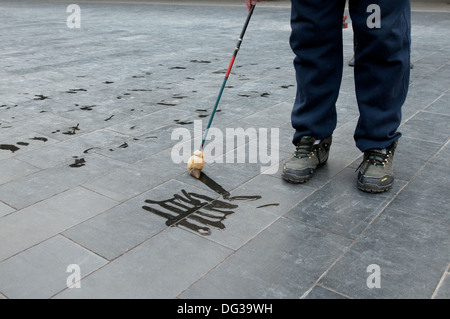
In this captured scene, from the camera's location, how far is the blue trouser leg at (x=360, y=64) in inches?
81.8

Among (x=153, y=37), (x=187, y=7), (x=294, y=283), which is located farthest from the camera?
(x=187, y=7)

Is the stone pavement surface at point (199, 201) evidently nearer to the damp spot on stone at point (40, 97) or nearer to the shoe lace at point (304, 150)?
the damp spot on stone at point (40, 97)

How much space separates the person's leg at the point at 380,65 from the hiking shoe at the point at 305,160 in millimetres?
192

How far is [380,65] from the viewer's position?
2.15 metres

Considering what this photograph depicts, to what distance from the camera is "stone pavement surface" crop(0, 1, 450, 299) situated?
1589 mm

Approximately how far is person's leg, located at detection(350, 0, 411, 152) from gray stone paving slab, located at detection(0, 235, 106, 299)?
1322 mm

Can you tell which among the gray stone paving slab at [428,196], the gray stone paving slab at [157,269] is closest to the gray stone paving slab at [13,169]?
the gray stone paving slab at [157,269]

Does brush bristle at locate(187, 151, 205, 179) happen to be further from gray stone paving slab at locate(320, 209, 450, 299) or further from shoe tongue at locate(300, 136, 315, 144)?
gray stone paving slab at locate(320, 209, 450, 299)
